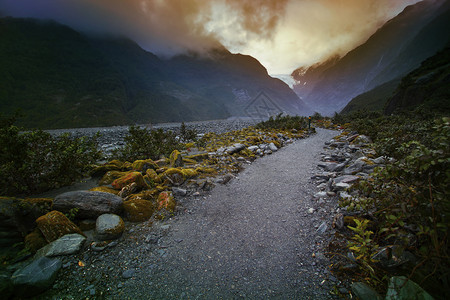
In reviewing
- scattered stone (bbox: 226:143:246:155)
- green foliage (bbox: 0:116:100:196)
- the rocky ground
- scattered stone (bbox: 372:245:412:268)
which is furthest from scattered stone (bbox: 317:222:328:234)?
the rocky ground

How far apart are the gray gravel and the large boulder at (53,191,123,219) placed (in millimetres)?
878

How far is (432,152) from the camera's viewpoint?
1.99 m

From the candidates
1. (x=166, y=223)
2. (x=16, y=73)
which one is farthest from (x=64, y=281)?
(x=16, y=73)

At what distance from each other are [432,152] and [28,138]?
30.7ft

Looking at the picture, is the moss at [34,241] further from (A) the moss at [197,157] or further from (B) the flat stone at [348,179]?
(B) the flat stone at [348,179]

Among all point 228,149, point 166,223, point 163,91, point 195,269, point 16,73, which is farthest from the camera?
point 163,91

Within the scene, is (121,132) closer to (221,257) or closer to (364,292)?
(221,257)

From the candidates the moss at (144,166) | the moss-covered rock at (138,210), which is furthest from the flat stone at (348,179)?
the moss at (144,166)

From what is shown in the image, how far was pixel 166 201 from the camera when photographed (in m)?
4.94

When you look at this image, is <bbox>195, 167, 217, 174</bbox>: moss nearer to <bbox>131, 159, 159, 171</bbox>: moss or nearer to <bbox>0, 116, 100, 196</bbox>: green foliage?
<bbox>131, 159, 159, 171</bbox>: moss

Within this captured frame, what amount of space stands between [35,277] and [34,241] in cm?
104

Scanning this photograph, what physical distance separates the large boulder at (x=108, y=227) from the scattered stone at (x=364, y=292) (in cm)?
455

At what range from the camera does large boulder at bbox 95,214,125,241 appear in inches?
143

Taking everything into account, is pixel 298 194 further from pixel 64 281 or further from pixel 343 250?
pixel 64 281
